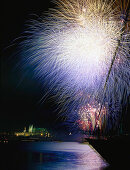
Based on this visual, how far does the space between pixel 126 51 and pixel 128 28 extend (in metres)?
1.62

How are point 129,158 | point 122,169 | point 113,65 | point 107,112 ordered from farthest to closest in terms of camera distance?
1. point 107,112
2. point 122,169
3. point 129,158
4. point 113,65

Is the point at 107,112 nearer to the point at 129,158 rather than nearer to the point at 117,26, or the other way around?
the point at 129,158

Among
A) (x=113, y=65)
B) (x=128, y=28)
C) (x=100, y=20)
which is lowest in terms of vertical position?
(x=113, y=65)

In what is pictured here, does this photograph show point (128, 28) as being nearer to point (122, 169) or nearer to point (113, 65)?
point (113, 65)

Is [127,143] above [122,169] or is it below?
above

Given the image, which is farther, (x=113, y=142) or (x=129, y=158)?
(x=113, y=142)

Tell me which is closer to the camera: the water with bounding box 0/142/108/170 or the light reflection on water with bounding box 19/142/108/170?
the water with bounding box 0/142/108/170

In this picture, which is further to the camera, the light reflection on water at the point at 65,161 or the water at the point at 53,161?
the light reflection on water at the point at 65,161

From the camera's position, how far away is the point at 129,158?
1386 centimetres

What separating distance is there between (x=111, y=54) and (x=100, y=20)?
5.91 feet

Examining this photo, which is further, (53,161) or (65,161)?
(53,161)

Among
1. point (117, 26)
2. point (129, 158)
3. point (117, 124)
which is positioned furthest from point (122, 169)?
point (117, 124)

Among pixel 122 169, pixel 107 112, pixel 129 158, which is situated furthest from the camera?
pixel 107 112

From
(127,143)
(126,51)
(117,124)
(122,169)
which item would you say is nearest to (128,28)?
(126,51)
